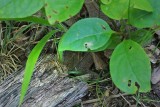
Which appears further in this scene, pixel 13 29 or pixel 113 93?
pixel 13 29

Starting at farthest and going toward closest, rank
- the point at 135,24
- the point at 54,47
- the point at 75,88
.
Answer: the point at 54,47
the point at 75,88
the point at 135,24

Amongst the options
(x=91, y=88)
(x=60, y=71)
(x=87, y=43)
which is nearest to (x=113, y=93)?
(x=91, y=88)

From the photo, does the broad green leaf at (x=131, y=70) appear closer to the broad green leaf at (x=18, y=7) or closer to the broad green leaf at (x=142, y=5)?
the broad green leaf at (x=142, y=5)

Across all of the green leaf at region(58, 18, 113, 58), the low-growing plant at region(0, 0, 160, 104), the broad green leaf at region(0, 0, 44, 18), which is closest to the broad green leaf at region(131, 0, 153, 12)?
the low-growing plant at region(0, 0, 160, 104)

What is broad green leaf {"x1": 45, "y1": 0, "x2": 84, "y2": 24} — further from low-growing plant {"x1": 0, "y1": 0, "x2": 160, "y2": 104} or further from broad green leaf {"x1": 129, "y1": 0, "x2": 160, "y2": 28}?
broad green leaf {"x1": 129, "y1": 0, "x2": 160, "y2": 28}

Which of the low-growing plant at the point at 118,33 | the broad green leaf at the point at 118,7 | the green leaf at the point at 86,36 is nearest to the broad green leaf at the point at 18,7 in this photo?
the low-growing plant at the point at 118,33

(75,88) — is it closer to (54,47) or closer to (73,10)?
(54,47)

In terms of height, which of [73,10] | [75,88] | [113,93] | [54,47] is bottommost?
[113,93]
